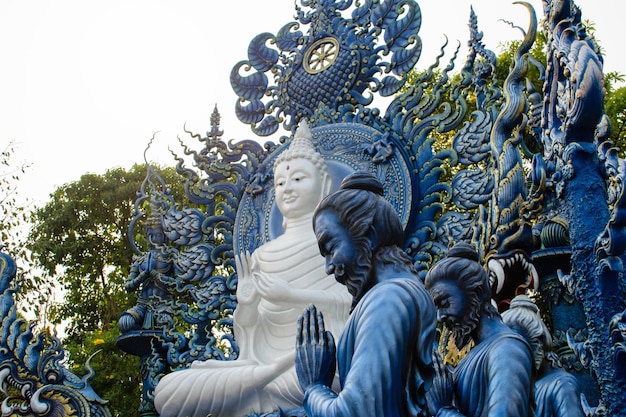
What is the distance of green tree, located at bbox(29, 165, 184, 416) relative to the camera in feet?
44.1

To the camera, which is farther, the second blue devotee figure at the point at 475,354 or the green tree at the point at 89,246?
the green tree at the point at 89,246

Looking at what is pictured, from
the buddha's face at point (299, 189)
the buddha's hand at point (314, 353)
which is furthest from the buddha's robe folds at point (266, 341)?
the buddha's hand at point (314, 353)

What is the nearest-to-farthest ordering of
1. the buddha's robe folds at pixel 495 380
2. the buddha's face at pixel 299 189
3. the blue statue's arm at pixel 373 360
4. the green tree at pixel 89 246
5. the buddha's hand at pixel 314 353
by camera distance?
the blue statue's arm at pixel 373 360 < the buddha's hand at pixel 314 353 < the buddha's robe folds at pixel 495 380 < the buddha's face at pixel 299 189 < the green tree at pixel 89 246

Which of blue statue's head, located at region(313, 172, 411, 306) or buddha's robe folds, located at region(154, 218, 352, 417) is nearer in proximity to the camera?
blue statue's head, located at region(313, 172, 411, 306)

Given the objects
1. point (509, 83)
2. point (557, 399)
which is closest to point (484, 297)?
point (557, 399)

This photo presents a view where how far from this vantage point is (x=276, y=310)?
22.4 ft

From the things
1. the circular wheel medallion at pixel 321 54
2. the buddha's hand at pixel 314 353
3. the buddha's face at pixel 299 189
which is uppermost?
the circular wheel medallion at pixel 321 54

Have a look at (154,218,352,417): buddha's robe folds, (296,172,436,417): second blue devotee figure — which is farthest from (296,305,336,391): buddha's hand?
(154,218,352,417): buddha's robe folds

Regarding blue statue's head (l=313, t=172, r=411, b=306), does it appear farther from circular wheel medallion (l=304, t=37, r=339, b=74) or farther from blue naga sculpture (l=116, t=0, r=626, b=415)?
circular wheel medallion (l=304, t=37, r=339, b=74)

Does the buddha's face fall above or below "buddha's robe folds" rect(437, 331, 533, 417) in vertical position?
above

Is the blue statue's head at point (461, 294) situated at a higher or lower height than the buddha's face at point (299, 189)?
lower

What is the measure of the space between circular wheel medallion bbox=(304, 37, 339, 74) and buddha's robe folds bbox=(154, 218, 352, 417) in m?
1.66

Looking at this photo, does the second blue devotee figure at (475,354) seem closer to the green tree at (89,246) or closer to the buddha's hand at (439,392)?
the buddha's hand at (439,392)

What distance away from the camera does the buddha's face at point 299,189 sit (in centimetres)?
734
